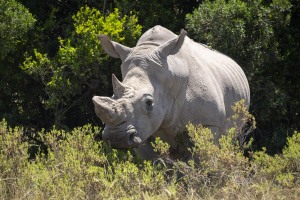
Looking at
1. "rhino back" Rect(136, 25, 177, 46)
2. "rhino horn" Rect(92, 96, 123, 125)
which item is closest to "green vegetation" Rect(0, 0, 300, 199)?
"rhino horn" Rect(92, 96, 123, 125)

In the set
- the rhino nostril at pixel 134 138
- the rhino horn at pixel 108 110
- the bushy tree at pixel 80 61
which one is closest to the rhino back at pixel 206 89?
the rhino nostril at pixel 134 138

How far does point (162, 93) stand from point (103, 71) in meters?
2.73

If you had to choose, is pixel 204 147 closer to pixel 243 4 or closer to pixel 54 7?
pixel 243 4

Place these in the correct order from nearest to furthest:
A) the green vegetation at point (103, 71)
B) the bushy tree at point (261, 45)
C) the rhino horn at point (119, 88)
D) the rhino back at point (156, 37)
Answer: the green vegetation at point (103, 71) < the rhino horn at point (119, 88) < the rhino back at point (156, 37) < the bushy tree at point (261, 45)

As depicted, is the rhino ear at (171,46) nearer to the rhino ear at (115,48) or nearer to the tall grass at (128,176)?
the rhino ear at (115,48)

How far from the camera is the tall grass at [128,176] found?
6180 millimetres

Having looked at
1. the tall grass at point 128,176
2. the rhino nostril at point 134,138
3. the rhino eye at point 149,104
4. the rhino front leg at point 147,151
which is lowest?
the rhino front leg at point 147,151

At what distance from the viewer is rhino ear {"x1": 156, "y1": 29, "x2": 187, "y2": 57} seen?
311 inches

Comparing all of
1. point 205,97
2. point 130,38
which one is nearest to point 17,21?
point 130,38

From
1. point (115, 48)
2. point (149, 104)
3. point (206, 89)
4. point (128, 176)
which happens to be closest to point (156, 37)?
point (115, 48)

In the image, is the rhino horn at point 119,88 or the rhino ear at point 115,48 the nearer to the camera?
the rhino horn at point 119,88

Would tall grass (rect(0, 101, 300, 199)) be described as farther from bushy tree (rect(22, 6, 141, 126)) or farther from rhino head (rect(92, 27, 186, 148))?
bushy tree (rect(22, 6, 141, 126))

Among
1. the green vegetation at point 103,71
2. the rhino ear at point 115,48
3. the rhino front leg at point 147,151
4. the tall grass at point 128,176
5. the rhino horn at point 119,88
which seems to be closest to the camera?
the tall grass at point 128,176

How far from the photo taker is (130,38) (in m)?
10.1
